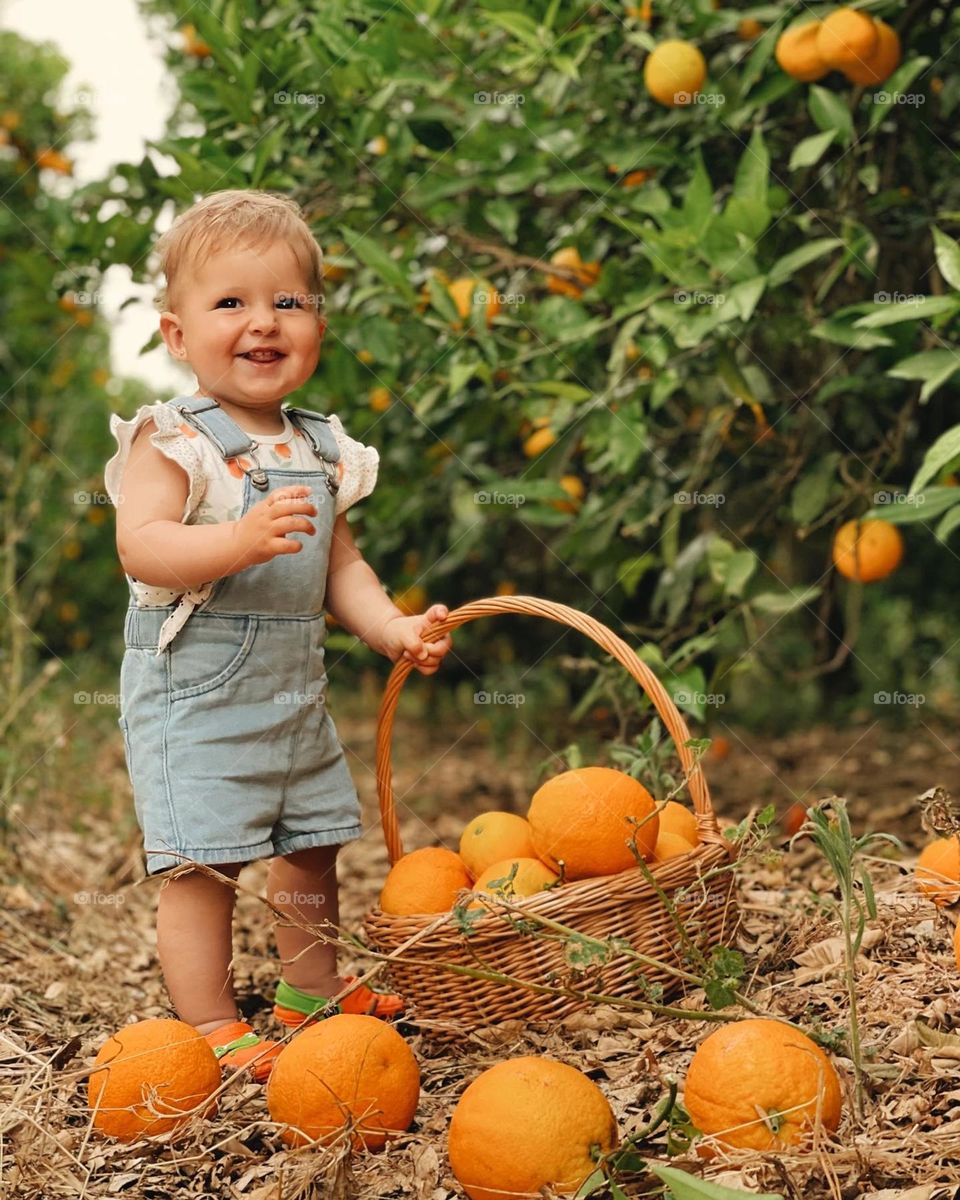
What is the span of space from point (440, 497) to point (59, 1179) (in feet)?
7.66

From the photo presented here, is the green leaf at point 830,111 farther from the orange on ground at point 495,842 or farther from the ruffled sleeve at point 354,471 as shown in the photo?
the orange on ground at point 495,842

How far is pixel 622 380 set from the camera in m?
2.72

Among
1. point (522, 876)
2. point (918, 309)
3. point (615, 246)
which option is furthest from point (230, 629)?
point (615, 246)

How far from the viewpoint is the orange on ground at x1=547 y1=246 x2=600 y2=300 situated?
2820mm

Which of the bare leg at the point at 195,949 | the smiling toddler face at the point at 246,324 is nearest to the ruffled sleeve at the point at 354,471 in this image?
the smiling toddler face at the point at 246,324

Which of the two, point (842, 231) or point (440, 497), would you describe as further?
point (440, 497)

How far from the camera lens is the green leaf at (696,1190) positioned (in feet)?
3.81

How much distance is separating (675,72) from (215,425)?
1288 millimetres

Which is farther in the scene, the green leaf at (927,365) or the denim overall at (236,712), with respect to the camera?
the green leaf at (927,365)

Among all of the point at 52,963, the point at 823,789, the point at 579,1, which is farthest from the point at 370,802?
the point at 579,1

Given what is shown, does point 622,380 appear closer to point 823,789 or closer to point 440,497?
point 440,497

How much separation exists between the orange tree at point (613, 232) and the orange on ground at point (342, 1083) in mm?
1046

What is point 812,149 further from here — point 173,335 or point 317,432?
point 173,335

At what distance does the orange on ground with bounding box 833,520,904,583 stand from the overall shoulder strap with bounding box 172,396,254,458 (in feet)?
4.43
